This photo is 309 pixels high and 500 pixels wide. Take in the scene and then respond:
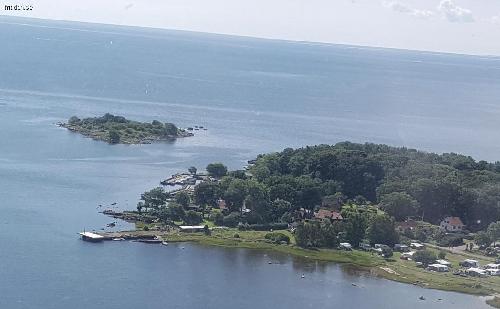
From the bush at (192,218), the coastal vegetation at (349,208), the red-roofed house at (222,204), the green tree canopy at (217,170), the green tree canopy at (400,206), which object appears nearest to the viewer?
the coastal vegetation at (349,208)

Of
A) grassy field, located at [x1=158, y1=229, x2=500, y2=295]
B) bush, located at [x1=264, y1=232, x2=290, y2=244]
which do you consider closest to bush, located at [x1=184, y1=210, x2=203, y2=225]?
grassy field, located at [x1=158, y1=229, x2=500, y2=295]

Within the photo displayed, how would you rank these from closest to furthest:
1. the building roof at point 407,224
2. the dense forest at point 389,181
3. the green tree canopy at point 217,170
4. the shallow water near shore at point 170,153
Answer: the shallow water near shore at point 170,153, the building roof at point 407,224, the dense forest at point 389,181, the green tree canopy at point 217,170

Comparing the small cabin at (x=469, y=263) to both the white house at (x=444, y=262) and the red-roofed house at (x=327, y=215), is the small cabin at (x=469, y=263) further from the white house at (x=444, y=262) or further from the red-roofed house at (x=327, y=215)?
the red-roofed house at (x=327, y=215)

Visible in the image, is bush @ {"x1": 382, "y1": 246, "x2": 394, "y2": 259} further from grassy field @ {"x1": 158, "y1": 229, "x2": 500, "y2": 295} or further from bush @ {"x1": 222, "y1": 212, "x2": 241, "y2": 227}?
bush @ {"x1": 222, "y1": 212, "x2": 241, "y2": 227}

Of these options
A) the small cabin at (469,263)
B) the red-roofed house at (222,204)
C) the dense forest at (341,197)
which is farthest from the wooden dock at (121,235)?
the small cabin at (469,263)

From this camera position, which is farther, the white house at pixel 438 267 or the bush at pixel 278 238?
the bush at pixel 278 238

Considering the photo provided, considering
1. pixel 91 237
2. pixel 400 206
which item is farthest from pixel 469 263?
pixel 91 237

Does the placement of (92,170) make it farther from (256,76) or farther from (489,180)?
(256,76)
